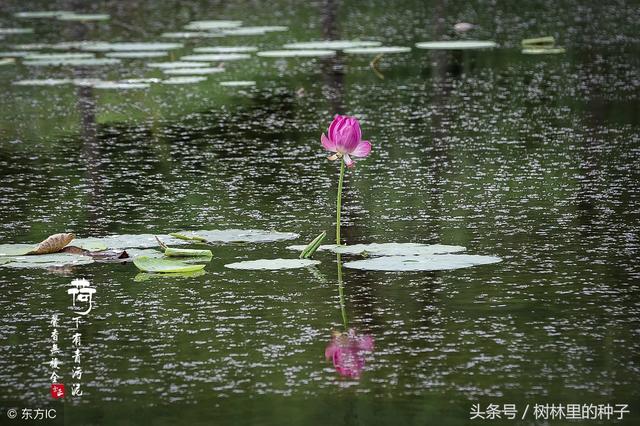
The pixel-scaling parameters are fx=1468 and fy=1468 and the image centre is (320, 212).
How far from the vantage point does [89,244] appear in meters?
4.66

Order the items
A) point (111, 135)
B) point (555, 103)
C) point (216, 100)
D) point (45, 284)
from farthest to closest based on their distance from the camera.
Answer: point (216, 100), point (555, 103), point (111, 135), point (45, 284)

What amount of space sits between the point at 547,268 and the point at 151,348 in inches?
51.7

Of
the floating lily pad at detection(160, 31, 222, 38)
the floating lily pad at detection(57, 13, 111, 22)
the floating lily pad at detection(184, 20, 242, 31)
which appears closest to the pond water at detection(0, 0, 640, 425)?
the floating lily pad at detection(160, 31, 222, 38)

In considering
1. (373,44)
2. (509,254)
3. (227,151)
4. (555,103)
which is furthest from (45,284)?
(373,44)

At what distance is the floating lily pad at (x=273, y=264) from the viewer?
4340 mm

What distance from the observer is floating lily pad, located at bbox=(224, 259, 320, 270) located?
4.34 metres

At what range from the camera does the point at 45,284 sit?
169 inches

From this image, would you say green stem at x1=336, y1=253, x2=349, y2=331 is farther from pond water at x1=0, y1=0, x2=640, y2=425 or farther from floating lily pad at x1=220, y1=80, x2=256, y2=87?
floating lily pad at x1=220, y1=80, x2=256, y2=87

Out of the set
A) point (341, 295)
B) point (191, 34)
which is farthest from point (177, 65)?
point (341, 295)

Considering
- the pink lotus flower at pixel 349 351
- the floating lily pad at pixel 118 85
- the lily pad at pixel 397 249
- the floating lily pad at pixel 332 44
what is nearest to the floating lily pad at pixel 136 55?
the floating lily pad at pixel 332 44

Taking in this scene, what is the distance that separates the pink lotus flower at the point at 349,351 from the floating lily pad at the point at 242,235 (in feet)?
3.61

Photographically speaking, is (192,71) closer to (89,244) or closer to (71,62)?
(71,62)

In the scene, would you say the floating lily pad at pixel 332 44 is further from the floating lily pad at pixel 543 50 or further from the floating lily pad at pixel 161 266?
the floating lily pad at pixel 161 266

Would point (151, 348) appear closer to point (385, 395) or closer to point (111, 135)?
point (385, 395)
